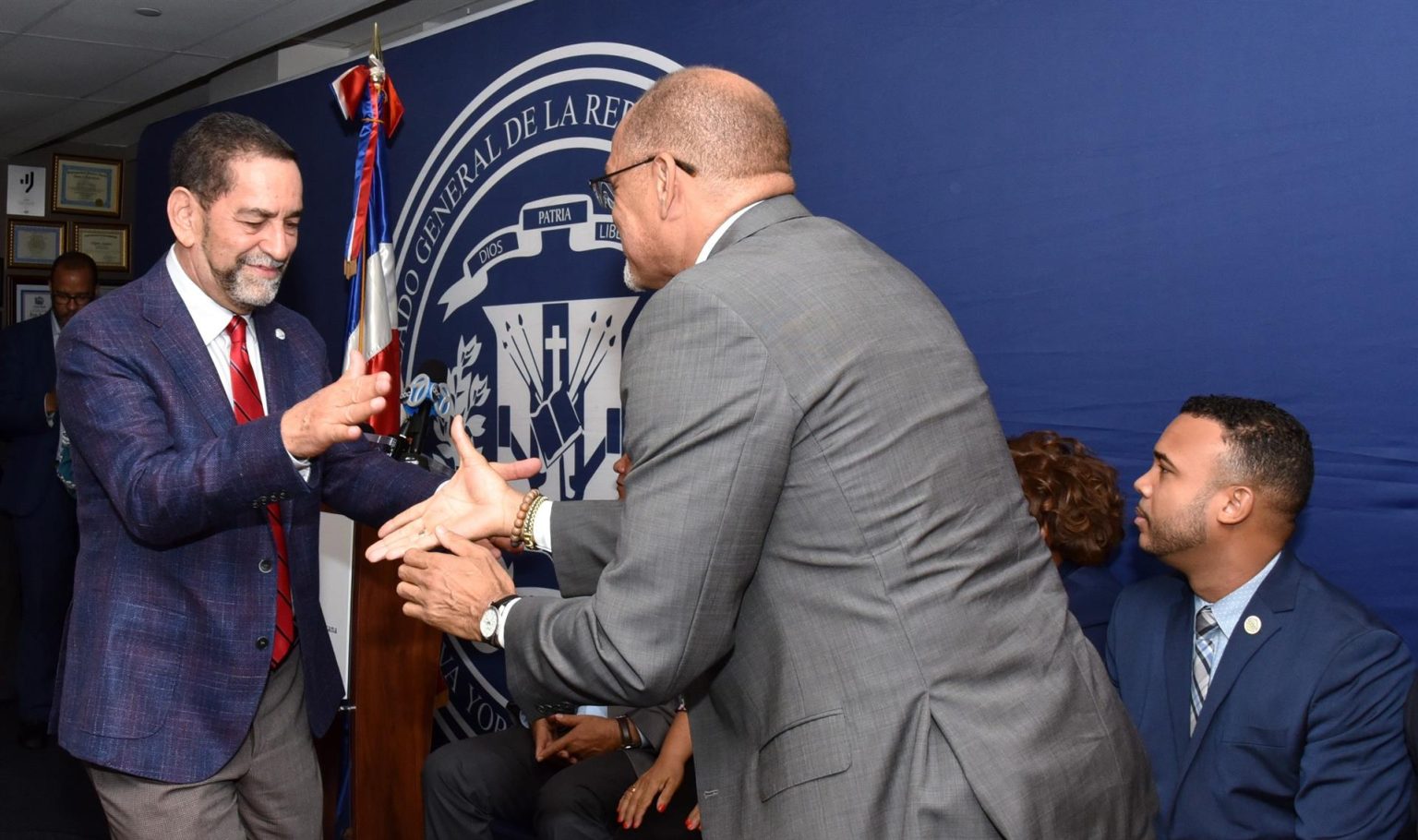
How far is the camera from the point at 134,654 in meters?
2.01

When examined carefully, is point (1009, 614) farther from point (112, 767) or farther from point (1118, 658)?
point (112, 767)

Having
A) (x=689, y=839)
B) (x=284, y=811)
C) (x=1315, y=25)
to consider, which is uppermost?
(x=1315, y=25)

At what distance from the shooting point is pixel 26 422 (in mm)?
4816

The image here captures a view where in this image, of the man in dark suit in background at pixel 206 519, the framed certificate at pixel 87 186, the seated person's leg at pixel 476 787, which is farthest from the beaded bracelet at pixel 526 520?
the framed certificate at pixel 87 186

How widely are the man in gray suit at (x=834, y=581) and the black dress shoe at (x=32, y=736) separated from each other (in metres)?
4.22

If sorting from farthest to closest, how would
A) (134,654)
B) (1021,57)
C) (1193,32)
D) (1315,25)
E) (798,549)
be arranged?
(1021,57), (1193,32), (1315,25), (134,654), (798,549)

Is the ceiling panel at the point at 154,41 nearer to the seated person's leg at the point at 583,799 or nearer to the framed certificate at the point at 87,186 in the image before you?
the framed certificate at the point at 87,186

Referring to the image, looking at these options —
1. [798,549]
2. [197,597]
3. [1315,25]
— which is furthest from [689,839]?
[1315,25]

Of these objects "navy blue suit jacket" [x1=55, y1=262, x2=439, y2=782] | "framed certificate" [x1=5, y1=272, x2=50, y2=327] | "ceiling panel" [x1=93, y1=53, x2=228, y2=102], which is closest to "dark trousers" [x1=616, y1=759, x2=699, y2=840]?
"navy blue suit jacket" [x1=55, y1=262, x2=439, y2=782]

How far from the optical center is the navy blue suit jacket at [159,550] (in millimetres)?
1907

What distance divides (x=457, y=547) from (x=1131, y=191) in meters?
1.58

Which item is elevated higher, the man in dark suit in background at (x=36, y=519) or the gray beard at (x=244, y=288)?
the gray beard at (x=244, y=288)

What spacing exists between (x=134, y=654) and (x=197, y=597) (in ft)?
0.43

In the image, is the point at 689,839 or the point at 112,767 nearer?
the point at 112,767
